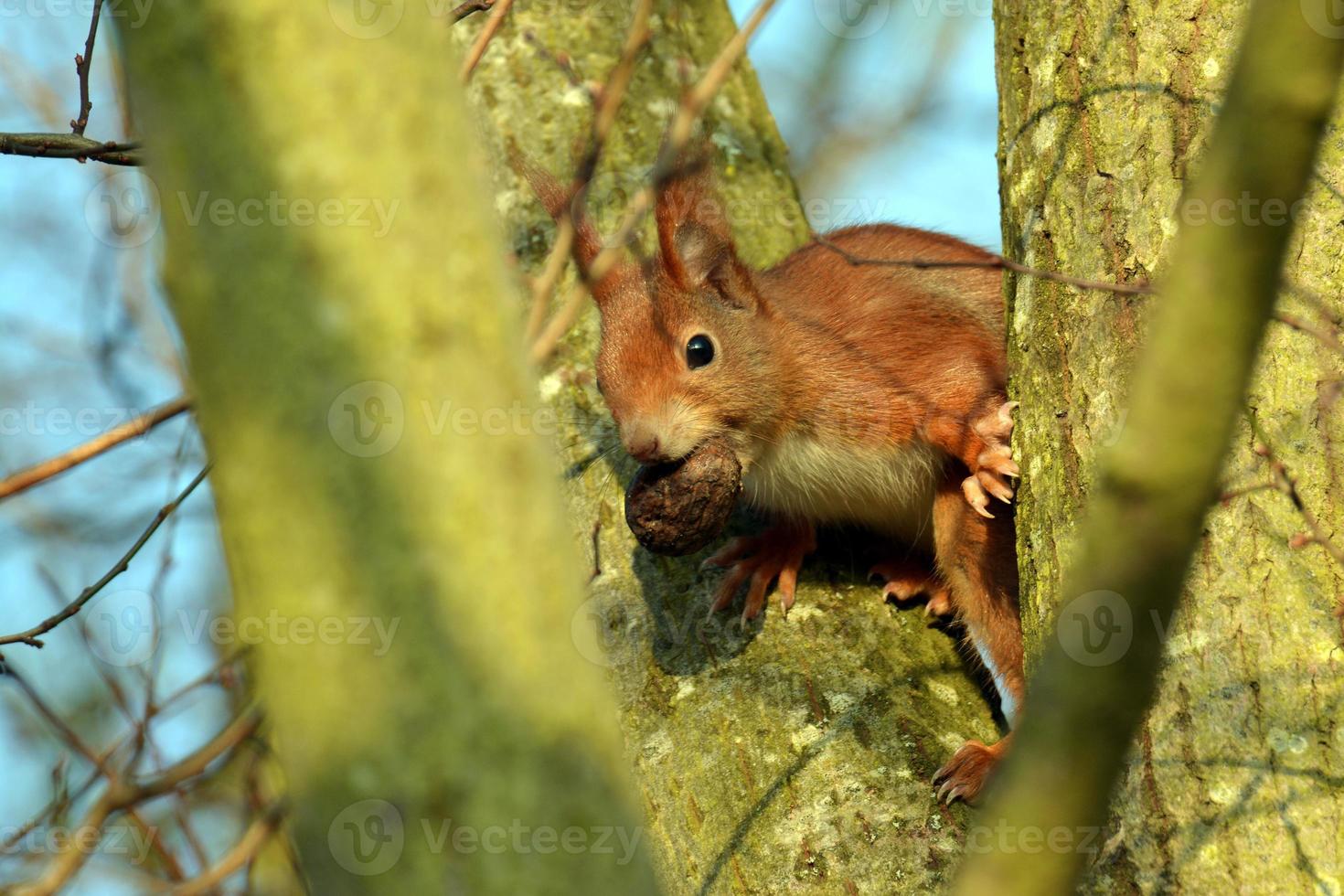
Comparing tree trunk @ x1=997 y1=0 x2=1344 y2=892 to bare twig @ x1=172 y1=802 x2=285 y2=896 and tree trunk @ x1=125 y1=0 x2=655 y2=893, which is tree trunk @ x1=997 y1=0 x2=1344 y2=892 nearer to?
tree trunk @ x1=125 y1=0 x2=655 y2=893

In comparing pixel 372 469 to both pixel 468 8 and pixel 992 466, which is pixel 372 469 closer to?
pixel 468 8

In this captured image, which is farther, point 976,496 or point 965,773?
point 976,496

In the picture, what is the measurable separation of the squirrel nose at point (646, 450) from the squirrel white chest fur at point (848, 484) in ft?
1.70

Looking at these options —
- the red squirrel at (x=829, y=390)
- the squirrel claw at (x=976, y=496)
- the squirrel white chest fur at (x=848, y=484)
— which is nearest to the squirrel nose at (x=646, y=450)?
the red squirrel at (x=829, y=390)

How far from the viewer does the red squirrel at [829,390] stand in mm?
3389

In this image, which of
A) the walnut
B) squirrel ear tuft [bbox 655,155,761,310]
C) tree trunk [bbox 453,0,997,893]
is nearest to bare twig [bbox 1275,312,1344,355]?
tree trunk [bbox 453,0,997,893]

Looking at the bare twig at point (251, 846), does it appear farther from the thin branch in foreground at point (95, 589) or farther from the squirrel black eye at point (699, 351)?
the squirrel black eye at point (699, 351)

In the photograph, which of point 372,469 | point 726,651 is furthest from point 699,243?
point 372,469

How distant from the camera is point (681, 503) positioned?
10.5 feet

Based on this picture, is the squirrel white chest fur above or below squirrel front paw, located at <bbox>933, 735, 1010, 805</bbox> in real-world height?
above

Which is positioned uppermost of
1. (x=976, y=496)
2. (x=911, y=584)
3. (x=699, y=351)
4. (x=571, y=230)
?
(x=571, y=230)

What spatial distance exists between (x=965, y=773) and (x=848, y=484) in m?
1.33

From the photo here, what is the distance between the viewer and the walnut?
3156 millimetres

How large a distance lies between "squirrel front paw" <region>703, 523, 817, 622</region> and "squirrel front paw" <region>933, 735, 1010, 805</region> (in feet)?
2.14
